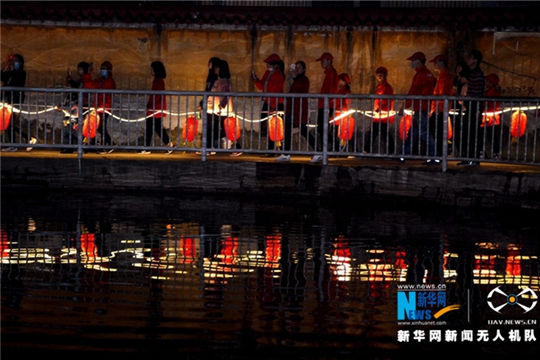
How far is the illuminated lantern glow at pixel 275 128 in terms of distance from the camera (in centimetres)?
1930

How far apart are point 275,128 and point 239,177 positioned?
1001mm

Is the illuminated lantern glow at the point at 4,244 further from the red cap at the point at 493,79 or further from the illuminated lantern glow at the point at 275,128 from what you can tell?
the red cap at the point at 493,79

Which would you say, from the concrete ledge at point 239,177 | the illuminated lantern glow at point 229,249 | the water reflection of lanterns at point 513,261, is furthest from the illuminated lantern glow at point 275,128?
the water reflection of lanterns at point 513,261

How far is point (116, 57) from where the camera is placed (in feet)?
86.1

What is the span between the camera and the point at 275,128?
63.3ft

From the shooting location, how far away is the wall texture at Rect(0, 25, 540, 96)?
2586 cm

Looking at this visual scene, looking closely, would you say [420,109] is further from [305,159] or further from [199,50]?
[199,50]

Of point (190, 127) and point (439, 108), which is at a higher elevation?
point (439, 108)

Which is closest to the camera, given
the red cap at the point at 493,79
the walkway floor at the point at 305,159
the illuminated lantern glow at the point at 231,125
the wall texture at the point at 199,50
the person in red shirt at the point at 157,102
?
the walkway floor at the point at 305,159

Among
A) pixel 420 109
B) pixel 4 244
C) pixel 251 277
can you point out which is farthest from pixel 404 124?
pixel 251 277

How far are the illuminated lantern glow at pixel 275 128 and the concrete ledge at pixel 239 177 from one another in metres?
0.79

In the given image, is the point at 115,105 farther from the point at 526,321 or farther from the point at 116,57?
the point at 526,321

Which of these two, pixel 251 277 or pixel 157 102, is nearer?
pixel 251 277

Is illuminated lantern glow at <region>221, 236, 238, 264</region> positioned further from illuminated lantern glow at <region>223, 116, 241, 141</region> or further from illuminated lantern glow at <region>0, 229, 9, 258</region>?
illuminated lantern glow at <region>223, 116, 241, 141</region>
